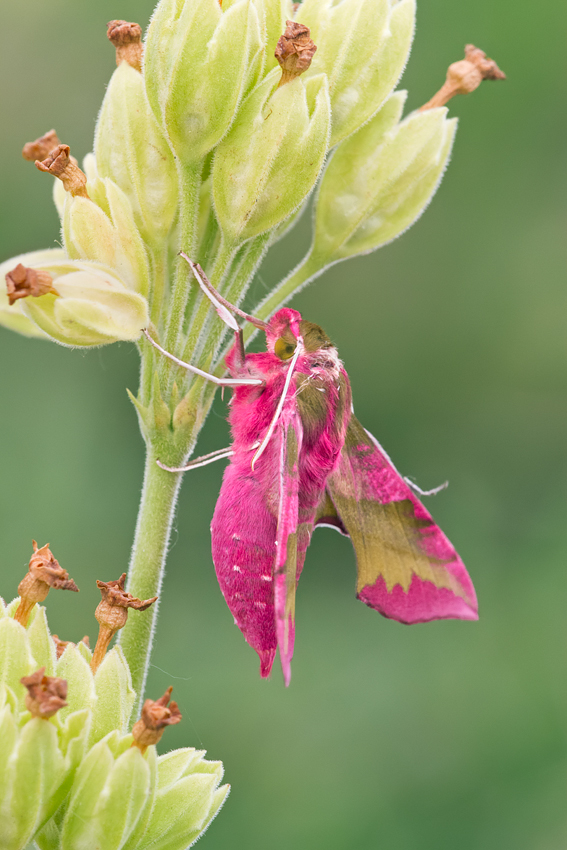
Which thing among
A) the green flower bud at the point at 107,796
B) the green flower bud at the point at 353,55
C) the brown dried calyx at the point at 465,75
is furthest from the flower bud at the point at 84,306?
the brown dried calyx at the point at 465,75

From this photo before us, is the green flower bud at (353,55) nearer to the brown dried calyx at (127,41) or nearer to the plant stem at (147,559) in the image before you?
the brown dried calyx at (127,41)

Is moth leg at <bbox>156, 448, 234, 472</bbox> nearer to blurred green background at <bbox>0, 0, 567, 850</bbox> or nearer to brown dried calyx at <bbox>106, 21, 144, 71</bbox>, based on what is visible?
brown dried calyx at <bbox>106, 21, 144, 71</bbox>

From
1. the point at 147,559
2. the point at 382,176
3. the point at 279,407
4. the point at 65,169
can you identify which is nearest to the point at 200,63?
the point at 65,169

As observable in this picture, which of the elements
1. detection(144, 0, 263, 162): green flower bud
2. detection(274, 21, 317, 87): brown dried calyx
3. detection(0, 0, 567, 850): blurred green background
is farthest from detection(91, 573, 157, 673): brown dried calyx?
detection(0, 0, 567, 850): blurred green background

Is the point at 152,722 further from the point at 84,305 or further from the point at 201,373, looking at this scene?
the point at 84,305

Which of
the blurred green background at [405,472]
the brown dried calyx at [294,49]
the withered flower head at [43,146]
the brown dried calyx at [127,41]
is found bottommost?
the blurred green background at [405,472]

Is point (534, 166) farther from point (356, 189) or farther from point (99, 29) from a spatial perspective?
point (356, 189)

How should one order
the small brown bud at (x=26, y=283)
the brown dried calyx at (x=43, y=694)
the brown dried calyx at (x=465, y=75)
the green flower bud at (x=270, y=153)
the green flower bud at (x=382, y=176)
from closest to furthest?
the brown dried calyx at (x=43, y=694) < the small brown bud at (x=26, y=283) < the green flower bud at (x=270, y=153) < the green flower bud at (x=382, y=176) < the brown dried calyx at (x=465, y=75)
